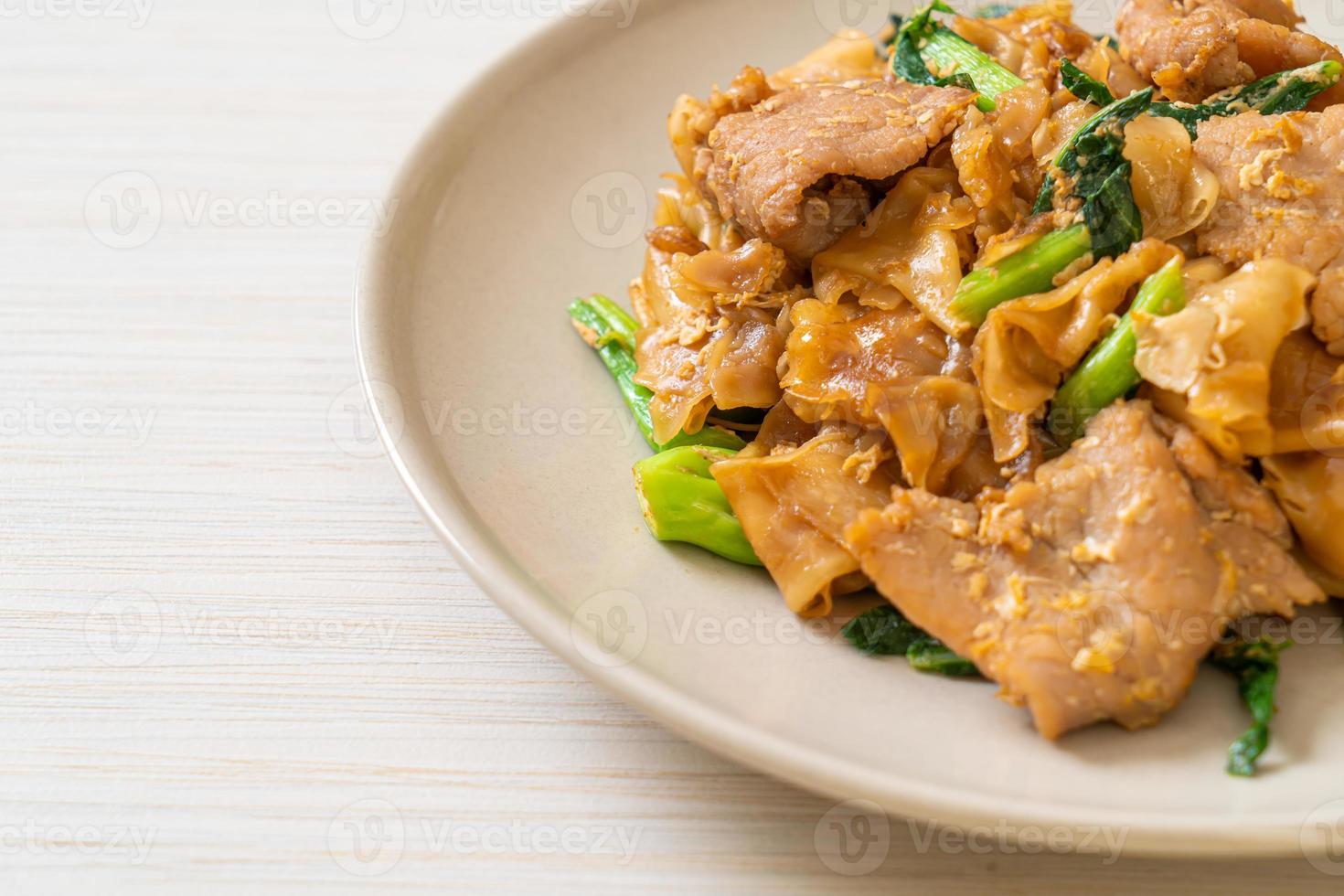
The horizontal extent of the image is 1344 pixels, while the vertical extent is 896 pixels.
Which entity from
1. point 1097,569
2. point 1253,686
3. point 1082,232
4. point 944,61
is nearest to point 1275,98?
point 1082,232

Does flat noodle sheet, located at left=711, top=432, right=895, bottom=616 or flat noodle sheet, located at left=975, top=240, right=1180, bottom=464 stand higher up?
flat noodle sheet, located at left=975, top=240, right=1180, bottom=464

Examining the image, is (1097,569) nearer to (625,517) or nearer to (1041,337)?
(1041,337)

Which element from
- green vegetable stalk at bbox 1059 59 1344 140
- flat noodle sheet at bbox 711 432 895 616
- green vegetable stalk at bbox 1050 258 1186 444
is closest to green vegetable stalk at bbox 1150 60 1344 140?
green vegetable stalk at bbox 1059 59 1344 140

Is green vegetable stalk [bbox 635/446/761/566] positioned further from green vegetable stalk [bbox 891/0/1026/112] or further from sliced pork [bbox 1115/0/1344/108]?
sliced pork [bbox 1115/0/1344/108]

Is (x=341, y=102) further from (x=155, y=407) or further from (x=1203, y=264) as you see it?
(x=1203, y=264)

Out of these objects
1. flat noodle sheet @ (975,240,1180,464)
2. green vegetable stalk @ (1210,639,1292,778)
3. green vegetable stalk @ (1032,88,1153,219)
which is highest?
green vegetable stalk @ (1032,88,1153,219)

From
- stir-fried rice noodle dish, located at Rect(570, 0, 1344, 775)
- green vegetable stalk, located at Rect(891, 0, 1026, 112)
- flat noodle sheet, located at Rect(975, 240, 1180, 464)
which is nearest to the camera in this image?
stir-fried rice noodle dish, located at Rect(570, 0, 1344, 775)
